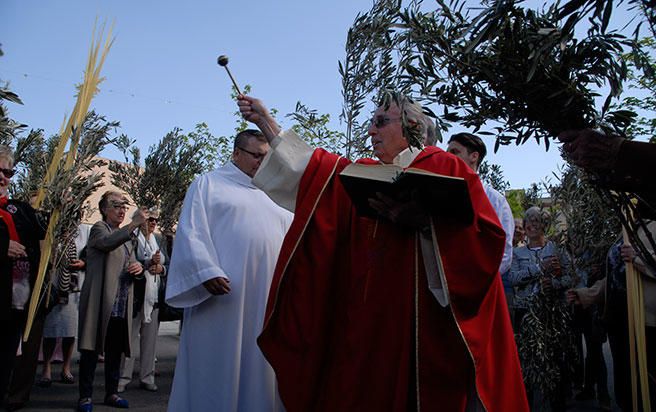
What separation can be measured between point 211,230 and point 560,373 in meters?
3.64

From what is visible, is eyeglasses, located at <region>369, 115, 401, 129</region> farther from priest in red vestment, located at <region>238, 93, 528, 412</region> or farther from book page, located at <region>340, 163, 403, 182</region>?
book page, located at <region>340, 163, 403, 182</region>

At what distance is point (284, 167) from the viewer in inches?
151

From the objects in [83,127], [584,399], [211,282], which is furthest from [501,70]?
[584,399]

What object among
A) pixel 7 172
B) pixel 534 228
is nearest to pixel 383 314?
pixel 7 172

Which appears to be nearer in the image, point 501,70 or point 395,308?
point 501,70

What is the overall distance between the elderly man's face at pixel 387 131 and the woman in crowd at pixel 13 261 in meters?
3.25

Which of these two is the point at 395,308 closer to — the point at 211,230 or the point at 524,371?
the point at 211,230

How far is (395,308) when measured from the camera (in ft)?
11.2

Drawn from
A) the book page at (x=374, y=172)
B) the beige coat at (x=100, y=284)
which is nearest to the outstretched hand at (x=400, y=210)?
the book page at (x=374, y=172)

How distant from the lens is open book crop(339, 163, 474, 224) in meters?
3.09

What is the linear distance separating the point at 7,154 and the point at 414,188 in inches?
148

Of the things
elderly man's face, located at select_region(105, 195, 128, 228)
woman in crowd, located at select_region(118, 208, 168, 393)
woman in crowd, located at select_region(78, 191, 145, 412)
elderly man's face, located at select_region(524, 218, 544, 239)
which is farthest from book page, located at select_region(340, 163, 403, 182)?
woman in crowd, located at select_region(118, 208, 168, 393)

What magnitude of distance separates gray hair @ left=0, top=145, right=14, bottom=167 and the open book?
3.38m

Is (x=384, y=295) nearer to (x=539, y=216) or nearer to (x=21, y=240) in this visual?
(x=21, y=240)
